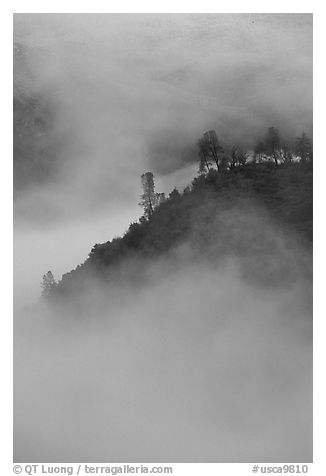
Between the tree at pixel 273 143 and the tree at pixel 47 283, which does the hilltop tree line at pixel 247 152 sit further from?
the tree at pixel 47 283

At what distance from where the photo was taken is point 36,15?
83.3ft

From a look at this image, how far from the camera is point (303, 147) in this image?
28344 millimetres

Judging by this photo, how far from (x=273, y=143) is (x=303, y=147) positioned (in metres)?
3.08

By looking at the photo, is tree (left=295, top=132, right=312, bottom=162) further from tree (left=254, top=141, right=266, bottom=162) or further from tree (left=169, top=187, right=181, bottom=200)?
tree (left=169, top=187, right=181, bottom=200)

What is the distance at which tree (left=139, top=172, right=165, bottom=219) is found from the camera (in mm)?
29125

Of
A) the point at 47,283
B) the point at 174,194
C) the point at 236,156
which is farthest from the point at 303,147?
the point at 47,283

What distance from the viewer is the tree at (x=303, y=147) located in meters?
A: 27.9

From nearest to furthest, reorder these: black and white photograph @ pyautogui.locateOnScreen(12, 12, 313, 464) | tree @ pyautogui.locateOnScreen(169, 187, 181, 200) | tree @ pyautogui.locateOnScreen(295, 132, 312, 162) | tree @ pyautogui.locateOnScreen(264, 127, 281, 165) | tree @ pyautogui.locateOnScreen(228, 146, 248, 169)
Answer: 1. black and white photograph @ pyautogui.locateOnScreen(12, 12, 313, 464)
2. tree @ pyautogui.locateOnScreen(295, 132, 312, 162)
3. tree @ pyautogui.locateOnScreen(169, 187, 181, 200)
4. tree @ pyautogui.locateOnScreen(264, 127, 281, 165)
5. tree @ pyautogui.locateOnScreen(228, 146, 248, 169)

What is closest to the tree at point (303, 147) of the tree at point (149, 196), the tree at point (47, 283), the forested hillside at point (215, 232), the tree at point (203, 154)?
the forested hillside at point (215, 232)

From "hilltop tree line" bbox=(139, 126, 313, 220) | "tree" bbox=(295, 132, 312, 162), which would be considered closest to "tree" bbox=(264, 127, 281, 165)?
"hilltop tree line" bbox=(139, 126, 313, 220)

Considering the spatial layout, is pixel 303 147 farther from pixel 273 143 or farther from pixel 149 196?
A: pixel 149 196
